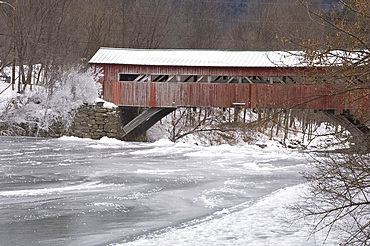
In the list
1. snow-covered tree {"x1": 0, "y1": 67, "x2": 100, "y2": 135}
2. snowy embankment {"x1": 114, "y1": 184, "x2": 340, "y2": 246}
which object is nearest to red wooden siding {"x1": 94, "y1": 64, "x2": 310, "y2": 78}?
snow-covered tree {"x1": 0, "y1": 67, "x2": 100, "y2": 135}

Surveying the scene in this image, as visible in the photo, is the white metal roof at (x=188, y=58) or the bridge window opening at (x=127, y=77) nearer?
the white metal roof at (x=188, y=58)

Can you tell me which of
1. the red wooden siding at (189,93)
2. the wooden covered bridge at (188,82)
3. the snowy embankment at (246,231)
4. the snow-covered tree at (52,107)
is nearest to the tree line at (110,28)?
the wooden covered bridge at (188,82)

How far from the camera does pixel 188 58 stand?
24156mm

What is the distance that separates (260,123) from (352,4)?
1763 mm

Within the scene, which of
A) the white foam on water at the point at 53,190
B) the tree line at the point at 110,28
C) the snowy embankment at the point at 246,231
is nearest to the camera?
the snowy embankment at the point at 246,231

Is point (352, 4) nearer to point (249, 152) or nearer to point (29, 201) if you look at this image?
point (29, 201)

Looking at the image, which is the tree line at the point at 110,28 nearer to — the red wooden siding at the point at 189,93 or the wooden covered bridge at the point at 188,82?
the wooden covered bridge at the point at 188,82

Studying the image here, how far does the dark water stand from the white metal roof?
5.24 meters

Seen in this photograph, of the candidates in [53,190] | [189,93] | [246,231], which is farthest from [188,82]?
[246,231]

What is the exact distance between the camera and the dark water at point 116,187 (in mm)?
7910

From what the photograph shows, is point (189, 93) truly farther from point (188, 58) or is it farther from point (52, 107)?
point (52, 107)

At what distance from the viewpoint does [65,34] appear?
1431 inches

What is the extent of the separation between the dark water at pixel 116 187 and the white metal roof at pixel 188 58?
5.24 meters

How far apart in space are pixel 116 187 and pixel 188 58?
534 inches
